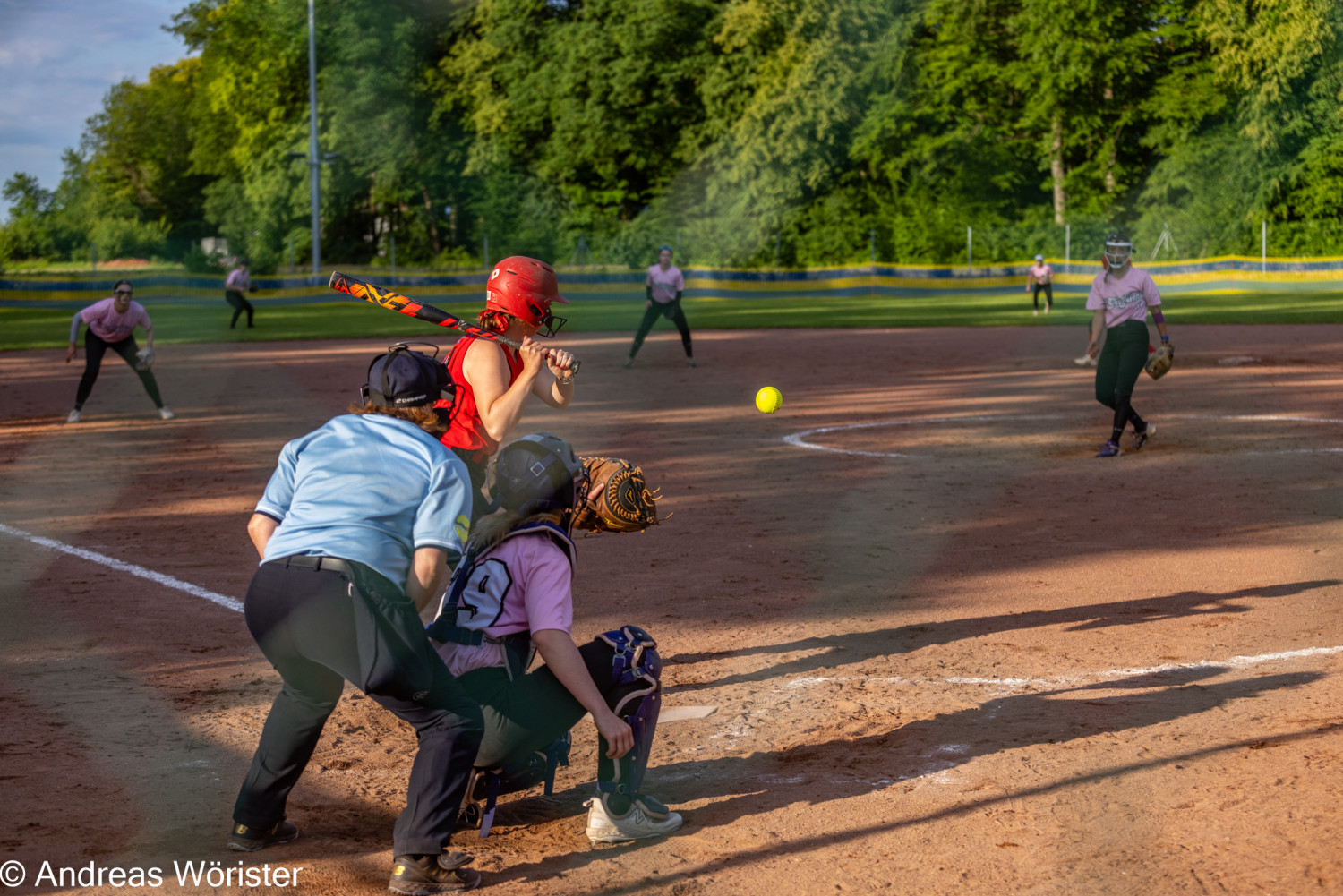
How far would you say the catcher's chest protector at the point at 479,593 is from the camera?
13.9ft

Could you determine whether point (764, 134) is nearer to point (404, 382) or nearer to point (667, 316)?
point (667, 316)

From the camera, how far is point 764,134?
52125 mm

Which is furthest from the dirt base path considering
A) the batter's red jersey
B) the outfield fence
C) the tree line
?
the tree line

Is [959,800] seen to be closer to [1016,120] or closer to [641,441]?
[641,441]

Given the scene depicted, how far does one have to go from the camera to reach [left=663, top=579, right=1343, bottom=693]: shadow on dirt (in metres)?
6.57

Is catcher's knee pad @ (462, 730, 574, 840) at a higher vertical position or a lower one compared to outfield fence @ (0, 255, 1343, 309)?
lower

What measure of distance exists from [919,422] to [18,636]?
1072 cm

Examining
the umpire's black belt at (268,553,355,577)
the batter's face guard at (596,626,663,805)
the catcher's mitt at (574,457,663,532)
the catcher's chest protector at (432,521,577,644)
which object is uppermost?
the catcher's mitt at (574,457,663,532)

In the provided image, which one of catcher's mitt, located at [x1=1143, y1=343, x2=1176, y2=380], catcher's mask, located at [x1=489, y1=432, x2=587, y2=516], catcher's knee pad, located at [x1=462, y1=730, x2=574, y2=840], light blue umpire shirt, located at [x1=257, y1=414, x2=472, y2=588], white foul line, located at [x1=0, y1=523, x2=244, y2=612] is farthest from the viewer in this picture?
catcher's mitt, located at [x1=1143, y1=343, x2=1176, y2=380]

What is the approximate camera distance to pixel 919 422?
1543 cm

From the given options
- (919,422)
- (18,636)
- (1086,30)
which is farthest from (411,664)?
(1086,30)

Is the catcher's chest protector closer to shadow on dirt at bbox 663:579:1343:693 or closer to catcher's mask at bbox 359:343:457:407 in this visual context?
catcher's mask at bbox 359:343:457:407

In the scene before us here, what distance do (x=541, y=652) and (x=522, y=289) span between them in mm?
1882

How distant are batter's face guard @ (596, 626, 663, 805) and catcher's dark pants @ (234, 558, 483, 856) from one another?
1.81ft
